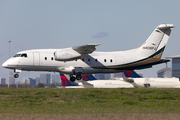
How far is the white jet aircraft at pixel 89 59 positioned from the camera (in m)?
34.3

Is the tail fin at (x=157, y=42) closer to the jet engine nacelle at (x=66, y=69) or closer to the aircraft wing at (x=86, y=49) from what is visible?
the aircraft wing at (x=86, y=49)

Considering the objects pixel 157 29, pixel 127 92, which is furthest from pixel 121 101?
pixel 157 29

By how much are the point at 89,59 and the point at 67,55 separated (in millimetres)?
3141

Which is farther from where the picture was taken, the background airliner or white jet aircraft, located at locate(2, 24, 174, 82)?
the background airliner

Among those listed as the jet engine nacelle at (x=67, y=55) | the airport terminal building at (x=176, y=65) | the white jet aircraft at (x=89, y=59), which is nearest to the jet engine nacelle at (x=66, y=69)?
the white jet aircraft at (x=89, y=59)

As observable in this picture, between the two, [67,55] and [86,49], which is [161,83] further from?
[67,55]

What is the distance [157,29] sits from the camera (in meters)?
38.6

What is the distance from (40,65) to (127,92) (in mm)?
11600

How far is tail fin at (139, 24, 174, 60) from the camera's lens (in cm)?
3819

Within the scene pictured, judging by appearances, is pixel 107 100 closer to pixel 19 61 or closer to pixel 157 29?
pixel 19 61

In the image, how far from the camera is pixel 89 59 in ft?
118

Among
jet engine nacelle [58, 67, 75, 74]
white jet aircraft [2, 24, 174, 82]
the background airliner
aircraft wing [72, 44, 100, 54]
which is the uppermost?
aircraft wing [72, 44, 100, 54]

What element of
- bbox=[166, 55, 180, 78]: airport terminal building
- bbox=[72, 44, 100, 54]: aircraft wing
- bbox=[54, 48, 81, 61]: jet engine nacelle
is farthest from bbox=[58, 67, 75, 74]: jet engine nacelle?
bbox=[166, 55, 180, 78]: airport terminal building

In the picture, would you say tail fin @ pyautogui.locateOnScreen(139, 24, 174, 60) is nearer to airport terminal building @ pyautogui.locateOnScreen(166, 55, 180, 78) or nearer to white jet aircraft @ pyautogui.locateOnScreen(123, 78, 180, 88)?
white jet aircraft @ pyautogui.locateOnScreen(123, 78, 180, 88)
